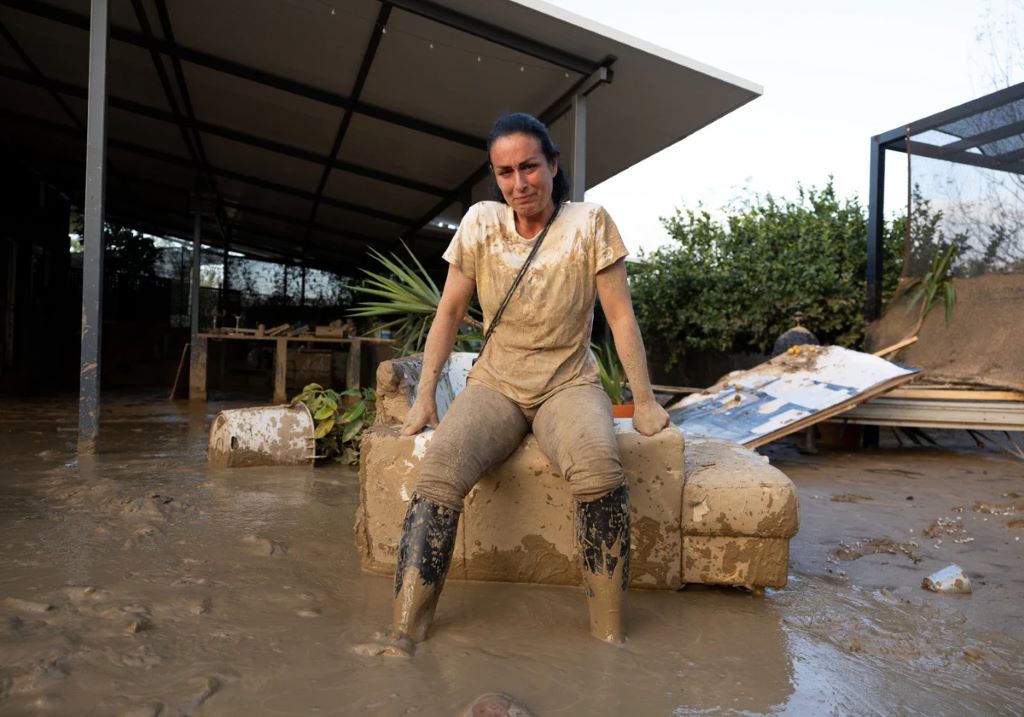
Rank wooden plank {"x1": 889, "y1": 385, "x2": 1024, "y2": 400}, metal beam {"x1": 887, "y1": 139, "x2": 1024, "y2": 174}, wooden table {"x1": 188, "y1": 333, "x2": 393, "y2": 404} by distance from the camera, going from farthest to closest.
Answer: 1. wooden table {"x1": 188, "y1": 333, "x2": 393, "y2": 404}
2. metal beam {"x1": 887, "y1": 139, "x2": 1024, "y2": 174}
3. wooden plank {"x1": 889, "y1": 385, "x2": 1024, "y2": 400}

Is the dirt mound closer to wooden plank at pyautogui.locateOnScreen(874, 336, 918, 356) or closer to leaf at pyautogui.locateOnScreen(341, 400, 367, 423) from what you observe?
wooden plank at pyautogui.locateOnScreen(874, 336, 918, 356)

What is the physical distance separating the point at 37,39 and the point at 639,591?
7554 millimetres

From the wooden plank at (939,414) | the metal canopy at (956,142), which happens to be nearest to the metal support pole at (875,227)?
the metal canopy at (956,142)

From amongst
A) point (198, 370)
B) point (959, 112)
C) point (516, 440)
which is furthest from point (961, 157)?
point (198, 370)

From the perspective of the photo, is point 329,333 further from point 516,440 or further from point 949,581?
point 949,581

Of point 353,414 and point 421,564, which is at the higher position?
point 353,414

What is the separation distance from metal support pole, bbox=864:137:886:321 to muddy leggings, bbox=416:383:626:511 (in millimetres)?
5966

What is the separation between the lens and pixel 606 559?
191 cm

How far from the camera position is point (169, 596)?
2080mm

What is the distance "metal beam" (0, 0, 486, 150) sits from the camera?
20.1 feet

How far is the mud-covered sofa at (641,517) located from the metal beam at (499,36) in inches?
141

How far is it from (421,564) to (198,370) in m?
8.31

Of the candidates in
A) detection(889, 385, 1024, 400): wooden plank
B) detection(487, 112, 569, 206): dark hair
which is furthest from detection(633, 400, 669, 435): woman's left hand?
detection(889, 385, 1024, 400): wooden plank

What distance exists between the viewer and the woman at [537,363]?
192cm
